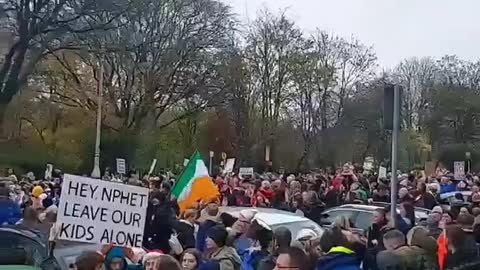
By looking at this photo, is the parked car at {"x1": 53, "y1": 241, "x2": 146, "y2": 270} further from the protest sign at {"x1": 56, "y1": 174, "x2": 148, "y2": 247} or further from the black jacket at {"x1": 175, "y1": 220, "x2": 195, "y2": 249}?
the black jacket at {"x1": 175, "y1": 220, "x2": 195, "y2": 249}

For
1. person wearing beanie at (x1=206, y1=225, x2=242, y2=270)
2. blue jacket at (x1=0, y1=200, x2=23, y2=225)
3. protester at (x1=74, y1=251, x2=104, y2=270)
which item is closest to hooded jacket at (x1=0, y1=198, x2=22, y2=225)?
blue jacket at (x1=0, y1=200, x2=23, y2=225)

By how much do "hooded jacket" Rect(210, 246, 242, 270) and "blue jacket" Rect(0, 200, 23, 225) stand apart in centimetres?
492

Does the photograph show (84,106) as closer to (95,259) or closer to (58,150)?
(58,150)

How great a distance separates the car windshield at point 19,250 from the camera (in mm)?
9603

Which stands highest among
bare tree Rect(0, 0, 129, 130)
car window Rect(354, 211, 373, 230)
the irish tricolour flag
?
bare tree Rect(0, 0, 129, 130)

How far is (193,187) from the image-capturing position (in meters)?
14.3

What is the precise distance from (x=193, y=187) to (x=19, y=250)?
4.84 metres

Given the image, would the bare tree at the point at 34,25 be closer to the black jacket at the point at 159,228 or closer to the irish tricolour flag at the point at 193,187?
the irish tricolour flag at the point at 193,187

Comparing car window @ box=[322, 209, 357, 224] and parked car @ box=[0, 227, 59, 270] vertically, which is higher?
car window @ box=[322, 209, 357, 224]

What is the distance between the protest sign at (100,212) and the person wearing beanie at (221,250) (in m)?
0.83

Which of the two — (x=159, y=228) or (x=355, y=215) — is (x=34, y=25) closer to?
(x=355, y=215)

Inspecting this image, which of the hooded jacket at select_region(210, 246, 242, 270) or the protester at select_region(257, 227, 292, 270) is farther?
the hooded jacket at select_region(210, 246, 242, 270)

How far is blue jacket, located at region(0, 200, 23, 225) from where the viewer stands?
1295cm

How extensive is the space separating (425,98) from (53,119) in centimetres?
3166
